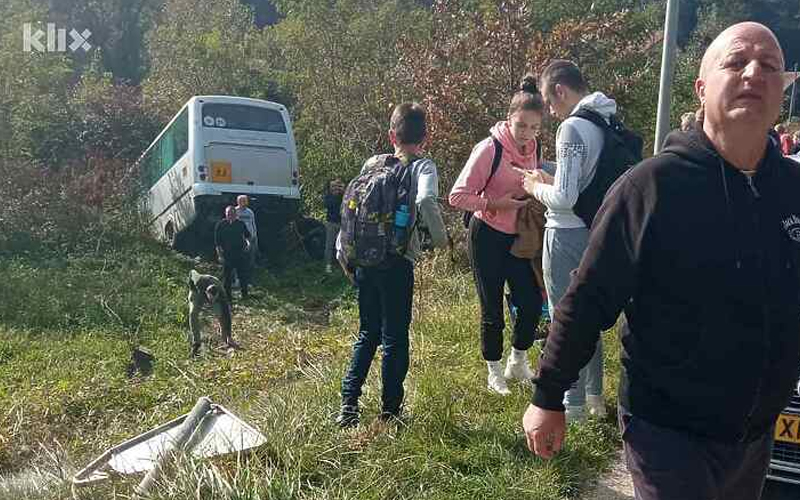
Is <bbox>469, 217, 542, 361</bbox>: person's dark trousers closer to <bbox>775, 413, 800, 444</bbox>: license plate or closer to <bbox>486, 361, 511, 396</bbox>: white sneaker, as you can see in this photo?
<bbox>486, 361, 511, 396</bbox>: white sneaker

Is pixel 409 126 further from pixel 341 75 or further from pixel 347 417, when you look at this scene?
pixel 341 75

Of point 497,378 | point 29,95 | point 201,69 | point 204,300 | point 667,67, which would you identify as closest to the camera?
point 497,378

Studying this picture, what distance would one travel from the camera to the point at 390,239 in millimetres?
3838

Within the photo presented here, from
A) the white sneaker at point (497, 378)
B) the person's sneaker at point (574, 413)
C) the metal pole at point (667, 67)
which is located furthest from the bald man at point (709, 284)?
the metal pole at point (667, 67)

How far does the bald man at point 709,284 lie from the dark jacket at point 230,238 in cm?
1080

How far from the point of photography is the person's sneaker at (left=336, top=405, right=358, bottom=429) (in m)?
4.07

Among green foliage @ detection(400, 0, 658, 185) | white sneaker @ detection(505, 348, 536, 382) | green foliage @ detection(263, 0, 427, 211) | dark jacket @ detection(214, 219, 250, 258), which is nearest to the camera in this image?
white sneaker @ detection(505, 348, 536, 382)

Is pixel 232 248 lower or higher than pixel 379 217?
lower

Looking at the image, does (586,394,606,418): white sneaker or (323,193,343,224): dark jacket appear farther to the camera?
(323,193,343,224): dark jacket

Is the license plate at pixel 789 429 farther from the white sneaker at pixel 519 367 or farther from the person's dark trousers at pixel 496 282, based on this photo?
the white sneaker at pixel 519 367

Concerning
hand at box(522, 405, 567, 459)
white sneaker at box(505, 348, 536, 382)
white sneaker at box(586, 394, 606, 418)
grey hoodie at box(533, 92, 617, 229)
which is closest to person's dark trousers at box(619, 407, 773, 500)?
hand at box(522, 405, 567, 459)

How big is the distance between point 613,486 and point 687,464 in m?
1.81

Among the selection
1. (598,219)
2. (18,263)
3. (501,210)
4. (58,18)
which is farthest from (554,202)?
(58,18)

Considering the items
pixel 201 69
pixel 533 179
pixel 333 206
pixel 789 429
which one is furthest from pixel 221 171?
pixel 789 429
